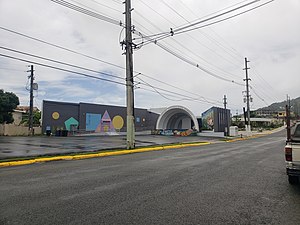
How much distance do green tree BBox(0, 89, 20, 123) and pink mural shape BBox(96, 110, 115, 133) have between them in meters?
14.8

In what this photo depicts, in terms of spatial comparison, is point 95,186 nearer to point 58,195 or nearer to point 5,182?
point 58,195

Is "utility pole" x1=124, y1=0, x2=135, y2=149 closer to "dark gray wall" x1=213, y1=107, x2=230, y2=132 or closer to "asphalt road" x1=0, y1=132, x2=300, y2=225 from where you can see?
"asphalt road" x1=0, y1=132, x2=300, y2=225

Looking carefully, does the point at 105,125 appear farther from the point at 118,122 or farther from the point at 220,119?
the point at 220,119

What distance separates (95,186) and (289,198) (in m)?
4.66

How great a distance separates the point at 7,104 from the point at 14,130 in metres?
4.33

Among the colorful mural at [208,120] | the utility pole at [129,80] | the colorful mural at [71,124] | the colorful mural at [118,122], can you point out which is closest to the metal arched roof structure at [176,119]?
the colorful mural at [208,120]

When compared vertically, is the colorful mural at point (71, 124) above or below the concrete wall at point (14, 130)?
above

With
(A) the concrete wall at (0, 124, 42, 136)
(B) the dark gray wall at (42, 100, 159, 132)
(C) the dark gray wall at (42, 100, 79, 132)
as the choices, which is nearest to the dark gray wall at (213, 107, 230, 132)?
(B) the dark gray wall at (42, 100, 159, 132)

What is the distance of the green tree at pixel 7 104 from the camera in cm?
4191

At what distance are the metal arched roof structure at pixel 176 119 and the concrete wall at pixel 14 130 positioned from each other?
22.8 meters

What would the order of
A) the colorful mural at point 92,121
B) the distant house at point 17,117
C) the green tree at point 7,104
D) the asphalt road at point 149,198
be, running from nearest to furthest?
the asphalt road at point 149,198 → the green tree at point 7,104 → the colorful mural at point 92,121 → the distant house at point 17,117

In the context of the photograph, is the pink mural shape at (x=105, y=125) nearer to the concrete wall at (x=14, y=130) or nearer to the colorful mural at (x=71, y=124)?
the colorful mural at (x=71, y=124)

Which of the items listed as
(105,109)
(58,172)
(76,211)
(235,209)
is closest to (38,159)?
(58,172)

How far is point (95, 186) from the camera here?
689 centimetres
